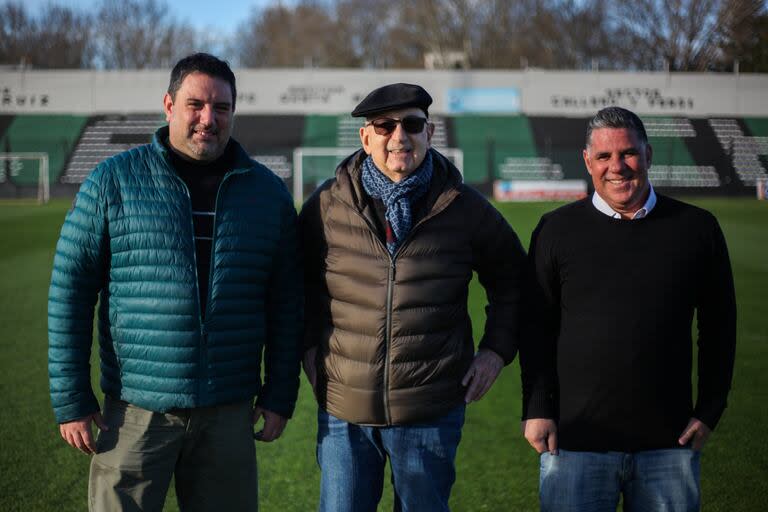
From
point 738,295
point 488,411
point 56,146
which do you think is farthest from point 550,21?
point 488,411

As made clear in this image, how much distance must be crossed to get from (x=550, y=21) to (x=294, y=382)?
5076cm

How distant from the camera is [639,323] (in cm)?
254

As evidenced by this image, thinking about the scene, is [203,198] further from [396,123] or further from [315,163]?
[315,163]

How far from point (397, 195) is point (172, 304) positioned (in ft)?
2.95

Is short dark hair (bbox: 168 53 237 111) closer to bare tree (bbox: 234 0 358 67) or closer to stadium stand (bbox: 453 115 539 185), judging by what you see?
stadium stand (bbox: 453 115 539 185)

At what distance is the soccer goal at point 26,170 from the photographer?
28750 mm

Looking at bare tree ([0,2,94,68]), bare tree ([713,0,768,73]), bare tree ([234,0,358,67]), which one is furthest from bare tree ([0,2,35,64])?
bare tree ([713,0,768,73])

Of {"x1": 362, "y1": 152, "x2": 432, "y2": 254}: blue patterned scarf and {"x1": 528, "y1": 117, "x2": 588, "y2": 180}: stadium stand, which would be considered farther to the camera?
{"x1": 528, "y1": 117, "x2": 588, "y2": 180}: stadium stand

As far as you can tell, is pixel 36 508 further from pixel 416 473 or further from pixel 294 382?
pixel 416 473

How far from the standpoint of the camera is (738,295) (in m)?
9.67

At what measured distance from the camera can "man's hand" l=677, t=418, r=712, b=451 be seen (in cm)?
253

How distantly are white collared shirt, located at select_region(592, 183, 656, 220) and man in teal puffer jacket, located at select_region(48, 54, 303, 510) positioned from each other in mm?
1178

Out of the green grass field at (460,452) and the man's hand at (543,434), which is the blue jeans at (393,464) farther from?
the green grass field at (460,452)

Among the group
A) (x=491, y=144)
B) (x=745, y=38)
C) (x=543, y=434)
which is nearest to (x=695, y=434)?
(x=543, y=434)
